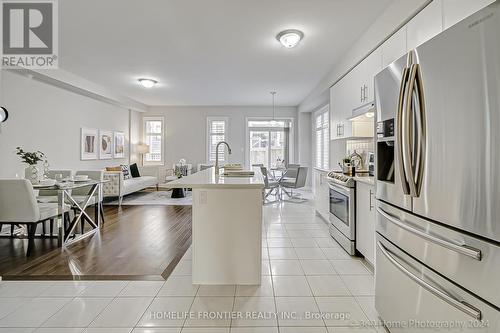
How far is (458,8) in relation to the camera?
1.76m

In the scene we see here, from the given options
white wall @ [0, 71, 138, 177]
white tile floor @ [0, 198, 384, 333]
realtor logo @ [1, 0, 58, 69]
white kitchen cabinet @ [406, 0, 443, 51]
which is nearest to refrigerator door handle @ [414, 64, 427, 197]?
white kitchen cabinet @ [406, 0, 443, 51]

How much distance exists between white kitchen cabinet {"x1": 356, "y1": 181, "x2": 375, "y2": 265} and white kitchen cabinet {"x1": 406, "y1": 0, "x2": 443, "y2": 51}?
54.1 inches

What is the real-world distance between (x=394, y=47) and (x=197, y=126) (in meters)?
6.93

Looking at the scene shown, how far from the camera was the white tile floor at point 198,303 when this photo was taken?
1815 millimetres

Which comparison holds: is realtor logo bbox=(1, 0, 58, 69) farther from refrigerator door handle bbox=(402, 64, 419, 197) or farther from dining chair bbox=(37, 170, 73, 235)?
refrigerator door handle bbox=(402, 64, 419, 197)

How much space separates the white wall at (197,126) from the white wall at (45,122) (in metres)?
2.24

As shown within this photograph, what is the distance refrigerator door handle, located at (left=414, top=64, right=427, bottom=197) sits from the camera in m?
1.31

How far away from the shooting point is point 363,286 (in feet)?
7.68

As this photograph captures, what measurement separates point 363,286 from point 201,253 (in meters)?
1.52

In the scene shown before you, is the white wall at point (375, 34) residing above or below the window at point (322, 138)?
above

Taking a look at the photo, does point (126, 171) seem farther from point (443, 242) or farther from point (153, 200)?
point (443, 242)

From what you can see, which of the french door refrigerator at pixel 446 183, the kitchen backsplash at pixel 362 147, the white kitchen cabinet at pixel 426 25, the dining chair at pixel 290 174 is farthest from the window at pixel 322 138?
the french door refrigerator at pixel 446 183

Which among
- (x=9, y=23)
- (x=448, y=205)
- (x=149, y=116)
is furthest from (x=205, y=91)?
(x=448, y=205)

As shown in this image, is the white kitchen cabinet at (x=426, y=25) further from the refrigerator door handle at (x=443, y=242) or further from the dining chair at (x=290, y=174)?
the dining chair at (x=290, y=174)
